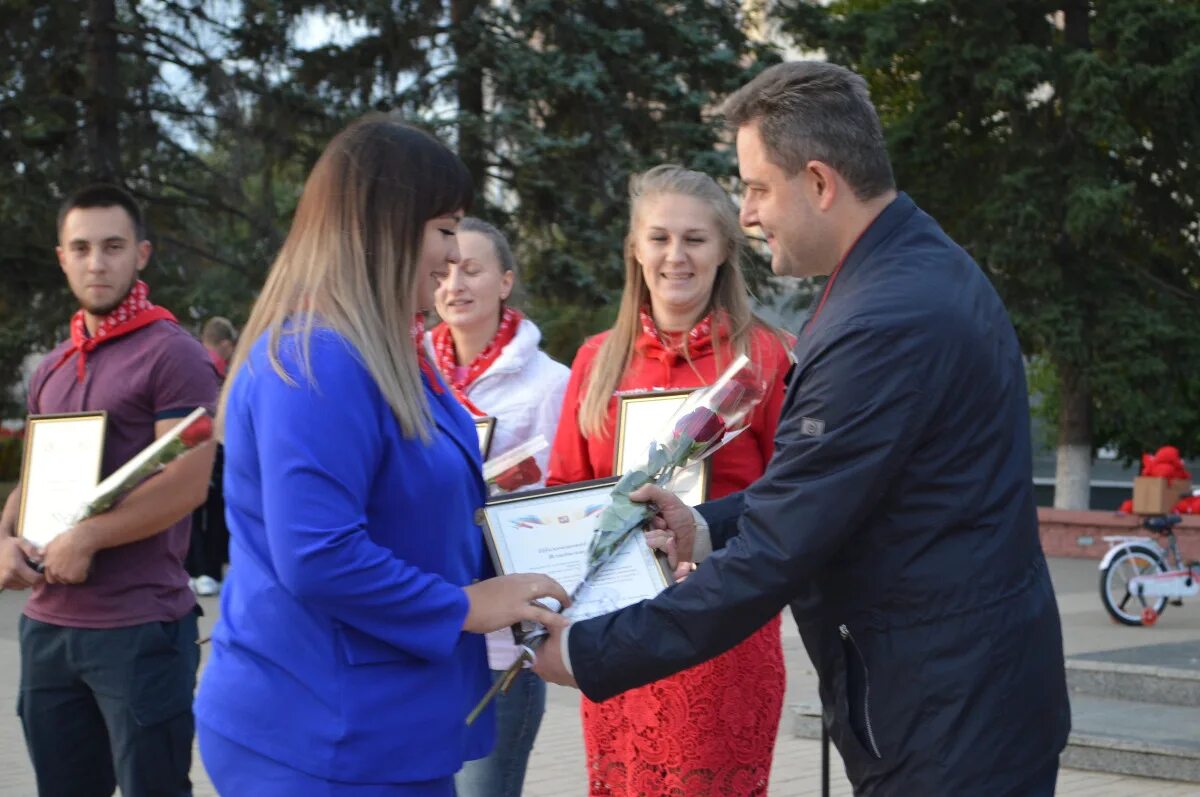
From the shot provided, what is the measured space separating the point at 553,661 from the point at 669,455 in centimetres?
63

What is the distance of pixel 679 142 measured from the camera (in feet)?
57.5

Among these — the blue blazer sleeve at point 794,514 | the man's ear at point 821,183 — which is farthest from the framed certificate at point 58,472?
the man's ear at point 821,183

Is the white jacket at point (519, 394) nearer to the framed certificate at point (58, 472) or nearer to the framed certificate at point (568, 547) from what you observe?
the framed certificate at point (58, 472)

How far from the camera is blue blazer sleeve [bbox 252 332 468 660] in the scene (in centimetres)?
249

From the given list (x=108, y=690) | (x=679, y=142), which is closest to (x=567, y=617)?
(x=108, y=690)

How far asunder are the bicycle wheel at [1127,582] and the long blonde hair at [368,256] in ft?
35.0

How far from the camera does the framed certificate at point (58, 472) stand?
4.04m

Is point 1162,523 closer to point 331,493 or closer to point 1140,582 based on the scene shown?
point 1140,582

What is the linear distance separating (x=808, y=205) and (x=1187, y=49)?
63.5ft

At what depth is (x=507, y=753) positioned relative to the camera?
164 inches

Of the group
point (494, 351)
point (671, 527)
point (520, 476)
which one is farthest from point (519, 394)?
point (671, 527)

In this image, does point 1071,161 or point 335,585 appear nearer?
point 335,585

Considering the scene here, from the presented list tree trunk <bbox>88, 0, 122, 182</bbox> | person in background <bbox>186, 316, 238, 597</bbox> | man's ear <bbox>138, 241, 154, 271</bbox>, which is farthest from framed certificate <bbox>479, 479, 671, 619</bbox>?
tree trunk <bbox>88, 0, 122, 182</bbox>

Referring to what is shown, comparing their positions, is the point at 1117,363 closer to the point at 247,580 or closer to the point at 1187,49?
the point at 1187,49
